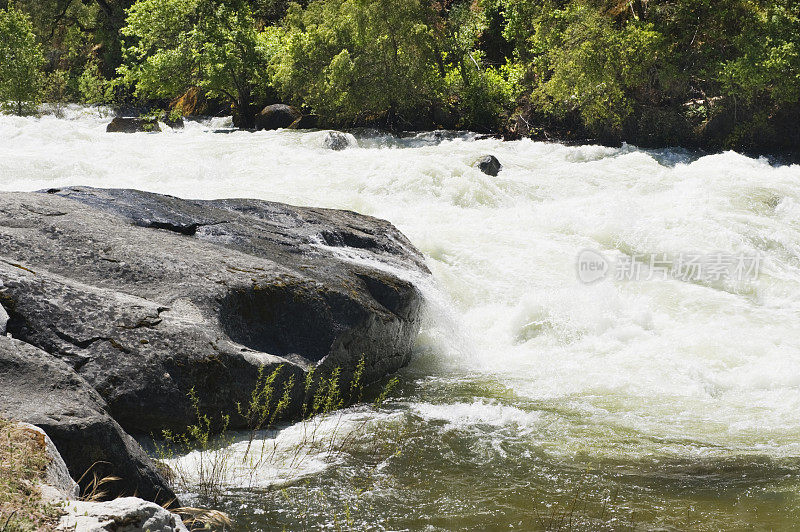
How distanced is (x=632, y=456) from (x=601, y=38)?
15.4m

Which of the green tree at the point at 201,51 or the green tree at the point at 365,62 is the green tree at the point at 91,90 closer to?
the green tree at the point at 201,51

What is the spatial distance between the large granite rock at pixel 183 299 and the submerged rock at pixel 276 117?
1417cm

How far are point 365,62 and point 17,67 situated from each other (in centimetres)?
1047

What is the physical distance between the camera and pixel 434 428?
208 inches

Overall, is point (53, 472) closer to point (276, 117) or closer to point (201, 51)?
point (276, 117)

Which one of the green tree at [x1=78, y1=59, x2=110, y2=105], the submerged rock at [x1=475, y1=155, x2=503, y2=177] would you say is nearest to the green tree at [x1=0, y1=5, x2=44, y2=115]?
the green tree at [x1=78, y1=59, x2=110, y2=105]

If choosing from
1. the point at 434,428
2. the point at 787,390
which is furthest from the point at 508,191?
the point at 434,428

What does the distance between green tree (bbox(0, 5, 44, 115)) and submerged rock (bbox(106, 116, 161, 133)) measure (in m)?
3.25

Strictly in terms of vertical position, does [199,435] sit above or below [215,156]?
below

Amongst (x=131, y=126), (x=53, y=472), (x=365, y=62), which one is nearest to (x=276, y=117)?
(x=365, y=62)

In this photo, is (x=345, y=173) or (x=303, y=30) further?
(x=303, y=30)

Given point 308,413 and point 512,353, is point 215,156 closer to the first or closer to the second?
point 512,353

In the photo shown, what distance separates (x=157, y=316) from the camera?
4.95 m

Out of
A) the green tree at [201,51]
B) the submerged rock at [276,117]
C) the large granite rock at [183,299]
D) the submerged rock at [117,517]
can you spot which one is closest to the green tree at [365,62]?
the submerged rock at [276,117]
